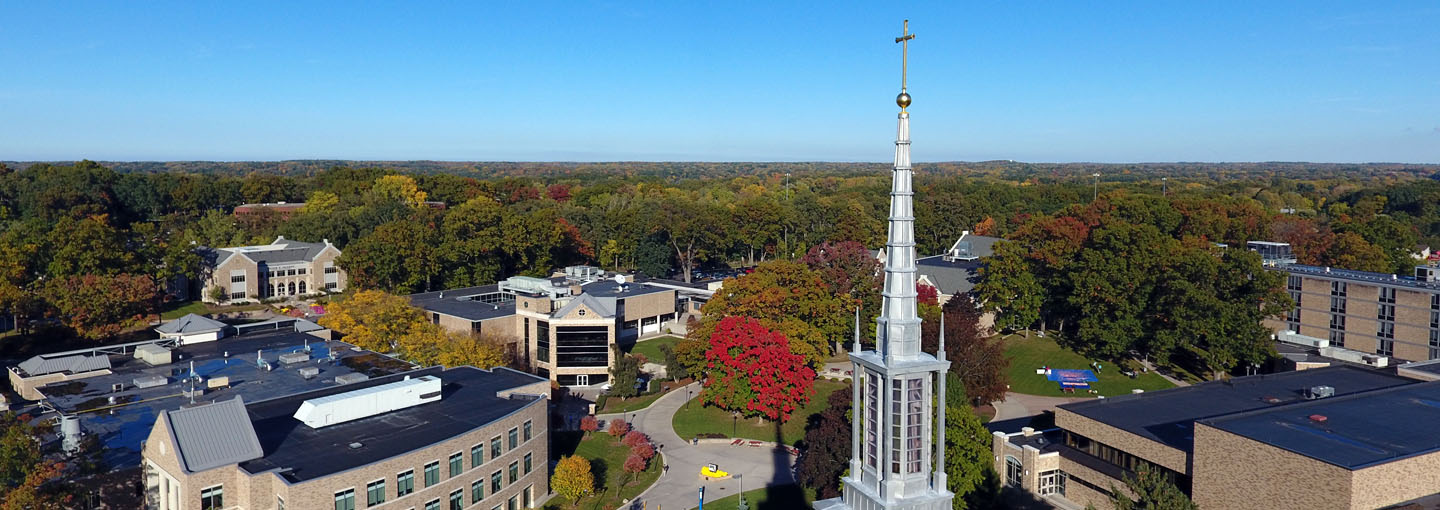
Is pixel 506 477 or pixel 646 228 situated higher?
pixel 646 228

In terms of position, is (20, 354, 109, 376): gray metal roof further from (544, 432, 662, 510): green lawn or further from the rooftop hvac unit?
the rooftop hvac unit

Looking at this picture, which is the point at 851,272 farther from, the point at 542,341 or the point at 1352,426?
the point at 1352,426

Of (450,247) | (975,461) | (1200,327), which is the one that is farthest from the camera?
(450,247)

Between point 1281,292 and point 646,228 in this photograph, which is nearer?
point 1281,292

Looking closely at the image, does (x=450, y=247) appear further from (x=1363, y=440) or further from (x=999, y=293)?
(x=1363, y=440)

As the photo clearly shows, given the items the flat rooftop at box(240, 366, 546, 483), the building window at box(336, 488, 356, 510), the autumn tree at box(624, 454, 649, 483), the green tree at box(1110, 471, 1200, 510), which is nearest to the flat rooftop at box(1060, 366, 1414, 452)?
the green tree at box(1110, 471, 1200, 510)

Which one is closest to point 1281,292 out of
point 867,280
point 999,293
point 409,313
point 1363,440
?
point 999,293
